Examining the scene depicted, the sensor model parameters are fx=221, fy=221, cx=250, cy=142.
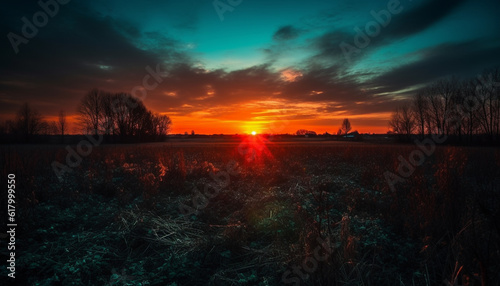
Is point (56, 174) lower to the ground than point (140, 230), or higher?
higher

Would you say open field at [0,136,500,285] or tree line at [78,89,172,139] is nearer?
open field at [0,136,500,285]

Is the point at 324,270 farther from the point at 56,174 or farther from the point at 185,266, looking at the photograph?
the point at 56,174

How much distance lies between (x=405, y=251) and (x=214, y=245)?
3.38 metres

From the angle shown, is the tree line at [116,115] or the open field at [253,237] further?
the tree line at [116,115]

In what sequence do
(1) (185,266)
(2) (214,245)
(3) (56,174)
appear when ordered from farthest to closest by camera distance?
1. (3) (56,174)
2. (2) (214,245)
3. (1) (185,266)

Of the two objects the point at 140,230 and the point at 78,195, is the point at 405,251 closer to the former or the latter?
the point at 140,230

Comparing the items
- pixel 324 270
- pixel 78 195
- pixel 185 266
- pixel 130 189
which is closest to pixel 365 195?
pixel 324 270

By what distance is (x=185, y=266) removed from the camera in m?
3.67

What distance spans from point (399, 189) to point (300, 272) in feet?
18.5

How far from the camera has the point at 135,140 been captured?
2334 inches

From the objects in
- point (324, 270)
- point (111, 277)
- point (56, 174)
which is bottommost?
point (111, 277)

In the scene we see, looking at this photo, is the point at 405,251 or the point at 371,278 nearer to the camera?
the point at 371,278

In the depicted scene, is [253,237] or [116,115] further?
[116,115]

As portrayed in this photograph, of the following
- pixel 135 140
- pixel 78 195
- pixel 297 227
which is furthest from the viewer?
pixel 135 140
